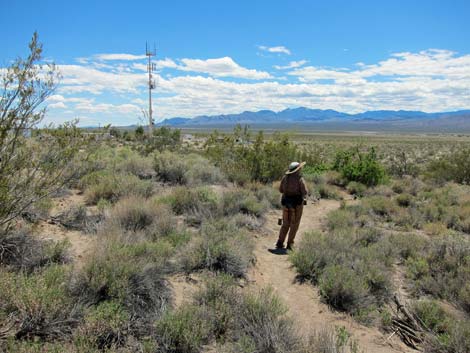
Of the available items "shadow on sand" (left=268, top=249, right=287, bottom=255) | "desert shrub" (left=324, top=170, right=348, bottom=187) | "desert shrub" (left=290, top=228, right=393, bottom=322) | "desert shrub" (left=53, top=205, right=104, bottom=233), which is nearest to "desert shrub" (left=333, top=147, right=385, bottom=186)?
"desert shrub" (left=324, top=170, right=348, bottom=187)

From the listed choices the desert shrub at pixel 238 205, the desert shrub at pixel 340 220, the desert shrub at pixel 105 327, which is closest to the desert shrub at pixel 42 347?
the desert shrub at pixel 105 327

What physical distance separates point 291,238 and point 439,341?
3750mm

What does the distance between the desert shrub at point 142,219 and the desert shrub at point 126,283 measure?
162cm

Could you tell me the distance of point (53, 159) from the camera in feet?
16.2

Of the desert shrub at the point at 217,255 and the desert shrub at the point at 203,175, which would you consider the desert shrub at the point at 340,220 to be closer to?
the desert shrub at the point at 217,255

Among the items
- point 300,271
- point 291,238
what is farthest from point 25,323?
point 291,238

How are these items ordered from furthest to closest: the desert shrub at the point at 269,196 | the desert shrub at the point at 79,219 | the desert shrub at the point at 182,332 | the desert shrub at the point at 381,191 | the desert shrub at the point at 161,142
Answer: the desert shrub at the point at 161,142 → the desert shrub at the point at 381,191 → the desert shrub at the point at 269,196 → the desert shrub at the point at 79,219 → the desert shrub at the point at 182,332

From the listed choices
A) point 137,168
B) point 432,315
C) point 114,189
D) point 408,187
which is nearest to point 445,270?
point 432,315

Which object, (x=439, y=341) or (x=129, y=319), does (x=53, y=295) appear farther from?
(x=439, y=341)

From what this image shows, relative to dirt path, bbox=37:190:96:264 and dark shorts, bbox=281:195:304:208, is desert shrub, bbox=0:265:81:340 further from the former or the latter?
dark shorts, bbox=281:195:304:208

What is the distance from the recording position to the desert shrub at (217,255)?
6.02 metres

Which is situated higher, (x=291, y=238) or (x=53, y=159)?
(x=53, y=159)

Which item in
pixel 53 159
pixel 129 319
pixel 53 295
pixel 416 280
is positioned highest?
pixel 53 159

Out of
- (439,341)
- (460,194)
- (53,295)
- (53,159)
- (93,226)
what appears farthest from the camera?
(460,194)
